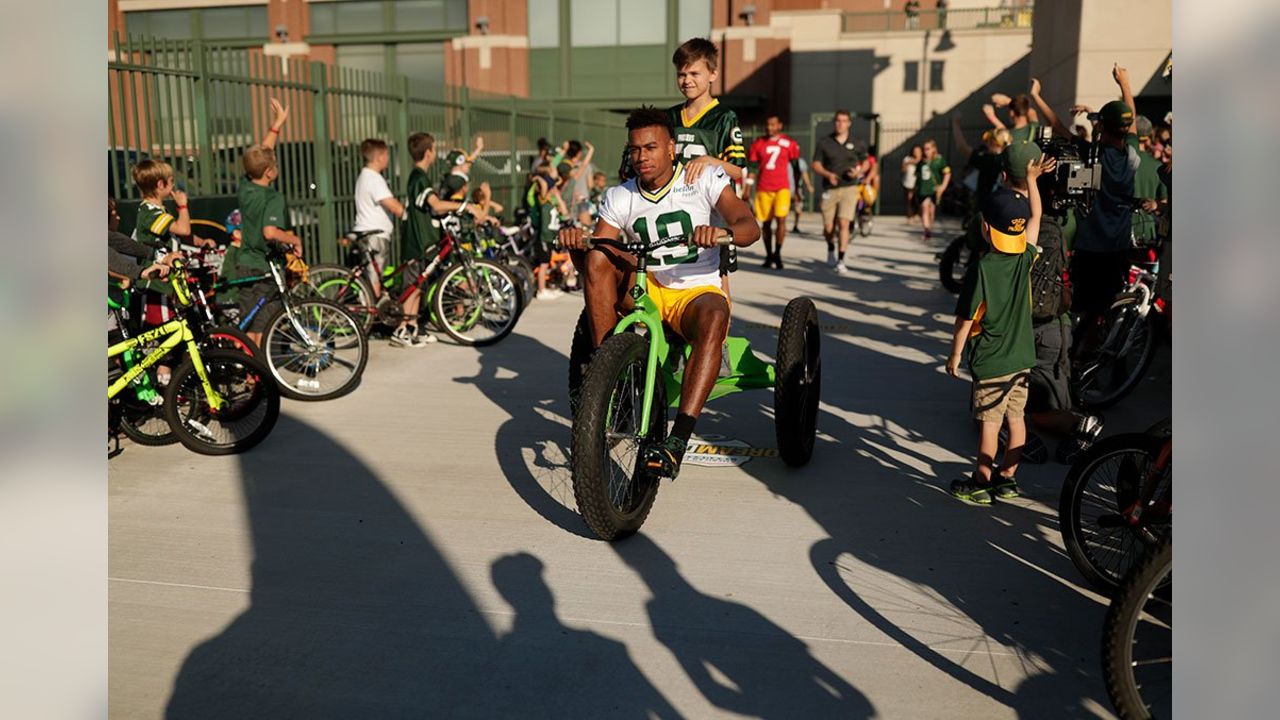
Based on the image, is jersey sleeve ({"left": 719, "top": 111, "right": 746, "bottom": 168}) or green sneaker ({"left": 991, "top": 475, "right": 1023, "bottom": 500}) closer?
green sneaker ({"left": 991, "top": 475, "right": 1023, "bottom": 500})

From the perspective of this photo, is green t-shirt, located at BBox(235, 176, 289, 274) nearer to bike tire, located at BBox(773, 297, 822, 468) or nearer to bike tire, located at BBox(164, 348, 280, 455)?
bike tire, located at BBox(164, 348, 280, 455)

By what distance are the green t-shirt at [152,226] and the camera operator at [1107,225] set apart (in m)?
5.53

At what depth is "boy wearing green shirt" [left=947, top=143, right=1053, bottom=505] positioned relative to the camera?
499 centimetres

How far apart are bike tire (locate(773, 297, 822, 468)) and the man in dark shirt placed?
9.13m

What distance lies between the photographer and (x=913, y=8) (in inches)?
1571

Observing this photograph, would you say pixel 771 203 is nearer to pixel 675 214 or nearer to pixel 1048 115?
pixel 1048 115

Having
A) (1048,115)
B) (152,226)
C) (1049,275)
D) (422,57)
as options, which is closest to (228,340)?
(152,226)

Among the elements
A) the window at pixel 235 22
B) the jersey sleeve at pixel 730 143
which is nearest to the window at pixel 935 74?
the window at pixel 235 22

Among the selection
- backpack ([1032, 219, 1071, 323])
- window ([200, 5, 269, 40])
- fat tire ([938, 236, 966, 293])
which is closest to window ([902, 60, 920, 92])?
window ([200, 5, 269, 40])

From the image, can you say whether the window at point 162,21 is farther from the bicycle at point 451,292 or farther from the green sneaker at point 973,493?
the green sneaker at point 973,493

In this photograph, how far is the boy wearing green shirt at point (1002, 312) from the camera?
16.4 ft
